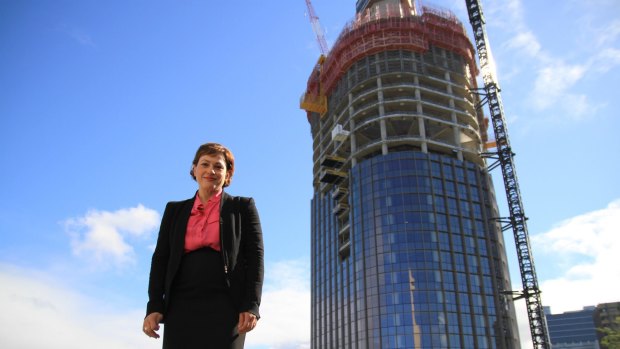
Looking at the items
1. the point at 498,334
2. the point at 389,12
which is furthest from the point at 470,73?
the point at 498,334

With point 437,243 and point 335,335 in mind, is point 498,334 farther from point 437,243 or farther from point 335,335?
point 335,335

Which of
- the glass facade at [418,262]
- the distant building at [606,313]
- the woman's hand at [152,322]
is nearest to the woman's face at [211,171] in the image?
the woman's hand at [152,322]

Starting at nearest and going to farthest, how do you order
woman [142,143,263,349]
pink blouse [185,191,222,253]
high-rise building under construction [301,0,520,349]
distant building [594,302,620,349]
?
1. woman [142,143,263,349]
2. pink blouse [185,191,222,253]
3. high-rise building under construction [301,0,520,349]
4. distant building [594,302,620,349]

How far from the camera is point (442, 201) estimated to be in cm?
7444

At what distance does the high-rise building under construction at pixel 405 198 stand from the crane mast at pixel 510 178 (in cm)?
457

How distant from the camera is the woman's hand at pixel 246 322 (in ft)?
14.7

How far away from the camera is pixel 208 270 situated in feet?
15.1

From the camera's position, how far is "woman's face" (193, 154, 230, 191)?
511 centimetres

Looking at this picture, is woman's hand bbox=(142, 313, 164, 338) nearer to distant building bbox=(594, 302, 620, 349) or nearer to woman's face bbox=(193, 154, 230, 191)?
woman's face bbox=(193, 154, 230, 191)

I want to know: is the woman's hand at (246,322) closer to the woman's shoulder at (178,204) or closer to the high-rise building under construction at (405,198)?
the woman's shoulder at (178,204)

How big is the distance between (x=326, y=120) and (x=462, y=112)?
26.0 metres

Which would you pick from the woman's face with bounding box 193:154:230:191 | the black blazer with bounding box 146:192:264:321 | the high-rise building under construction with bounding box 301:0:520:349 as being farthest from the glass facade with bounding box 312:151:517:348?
the woman's face with bounding box 193:154:230:191

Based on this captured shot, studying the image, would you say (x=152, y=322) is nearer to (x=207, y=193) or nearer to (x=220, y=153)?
(x=207, y=193)

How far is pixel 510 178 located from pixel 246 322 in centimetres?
9212
